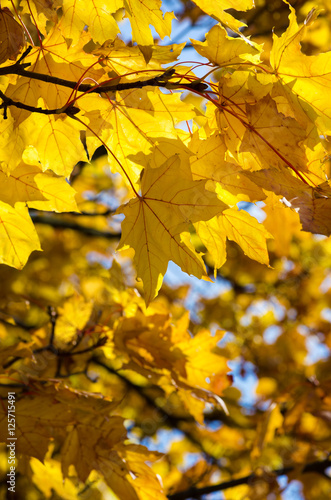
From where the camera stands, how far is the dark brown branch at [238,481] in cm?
202

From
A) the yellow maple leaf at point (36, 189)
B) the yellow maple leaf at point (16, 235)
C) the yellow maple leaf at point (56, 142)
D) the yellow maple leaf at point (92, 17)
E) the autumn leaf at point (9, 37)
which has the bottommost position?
the yellow maple leaf at point (16, 235)

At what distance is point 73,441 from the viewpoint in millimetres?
1645

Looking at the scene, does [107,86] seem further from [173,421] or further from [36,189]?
[173,421]

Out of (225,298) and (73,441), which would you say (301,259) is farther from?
(73,441)

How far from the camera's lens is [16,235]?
130cm

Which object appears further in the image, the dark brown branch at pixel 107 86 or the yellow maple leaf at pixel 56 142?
the yellow maple leaf at pixel 56 142

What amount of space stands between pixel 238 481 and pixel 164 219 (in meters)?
1.51

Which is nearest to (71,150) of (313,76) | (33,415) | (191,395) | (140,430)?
(313,76)

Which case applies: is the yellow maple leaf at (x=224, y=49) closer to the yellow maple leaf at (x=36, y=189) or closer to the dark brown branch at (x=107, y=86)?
the dark brown branch at (x=107, y=86)

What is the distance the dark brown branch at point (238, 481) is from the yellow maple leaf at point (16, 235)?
1.27m

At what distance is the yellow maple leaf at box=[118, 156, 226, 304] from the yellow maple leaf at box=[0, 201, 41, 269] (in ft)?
0.98

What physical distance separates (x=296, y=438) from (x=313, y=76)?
3042 mm

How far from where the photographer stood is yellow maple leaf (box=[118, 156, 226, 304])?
106 cm

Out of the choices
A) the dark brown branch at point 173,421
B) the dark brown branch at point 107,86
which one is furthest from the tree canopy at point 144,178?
the dark brown branch at point 173,421
